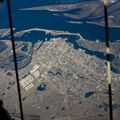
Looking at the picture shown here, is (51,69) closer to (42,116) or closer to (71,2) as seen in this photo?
(42,116)


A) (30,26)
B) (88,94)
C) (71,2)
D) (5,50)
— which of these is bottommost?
(88,94)

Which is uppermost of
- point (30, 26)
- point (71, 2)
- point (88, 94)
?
point (71, 2)

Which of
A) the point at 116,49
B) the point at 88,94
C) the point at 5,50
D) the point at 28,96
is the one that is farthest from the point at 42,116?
the point at 116,49

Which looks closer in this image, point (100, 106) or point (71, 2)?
point (71, 2)

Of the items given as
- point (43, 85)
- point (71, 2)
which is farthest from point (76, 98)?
point (71, 2)

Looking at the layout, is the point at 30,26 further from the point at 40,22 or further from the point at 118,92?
the point at 118,92

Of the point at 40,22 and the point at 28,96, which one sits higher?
the point at 40,22

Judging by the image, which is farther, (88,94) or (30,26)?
(88,94)

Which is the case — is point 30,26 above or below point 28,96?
above
